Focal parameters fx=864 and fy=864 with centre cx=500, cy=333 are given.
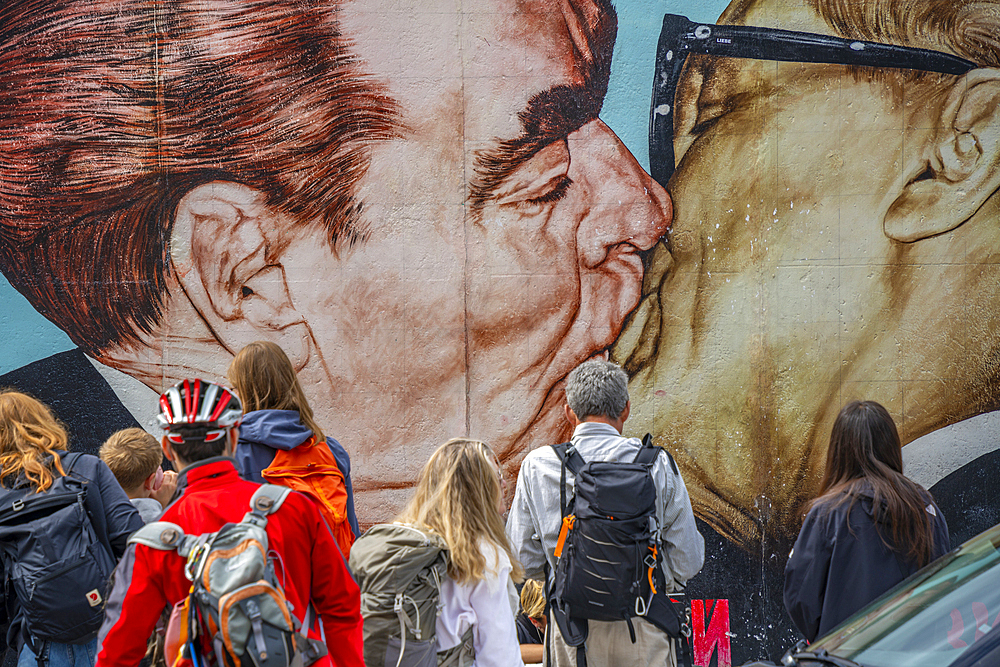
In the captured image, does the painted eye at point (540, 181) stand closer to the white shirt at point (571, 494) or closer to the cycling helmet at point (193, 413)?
the white shirt at point (571, 494)

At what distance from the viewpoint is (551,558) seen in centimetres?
338

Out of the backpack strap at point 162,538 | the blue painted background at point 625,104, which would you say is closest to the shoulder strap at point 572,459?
the backpack strap at point 162,538

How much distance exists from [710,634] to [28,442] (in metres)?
4.21

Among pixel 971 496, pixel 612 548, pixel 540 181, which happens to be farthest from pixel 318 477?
pixel 971 496

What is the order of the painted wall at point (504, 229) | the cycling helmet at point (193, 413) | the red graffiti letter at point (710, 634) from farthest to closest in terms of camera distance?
the painted wall at point (504, 229) < the red graffiti letter at point (710, 634) < the cycling helmet at point (193, 413)

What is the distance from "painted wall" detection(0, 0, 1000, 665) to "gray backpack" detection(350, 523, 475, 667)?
9.36 feet

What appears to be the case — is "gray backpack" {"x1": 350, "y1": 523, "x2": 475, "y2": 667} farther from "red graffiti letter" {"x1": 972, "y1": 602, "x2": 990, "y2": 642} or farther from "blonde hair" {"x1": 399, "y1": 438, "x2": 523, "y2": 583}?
"red graffiti letter" {"x1": 972, "y1": 602, "x2": 990, "y2": 642}

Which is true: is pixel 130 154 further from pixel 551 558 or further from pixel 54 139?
pixel 551 558

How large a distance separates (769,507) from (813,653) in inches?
139

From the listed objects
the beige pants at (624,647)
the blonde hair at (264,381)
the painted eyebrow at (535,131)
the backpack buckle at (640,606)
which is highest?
the painted eyebrow at (535,131)

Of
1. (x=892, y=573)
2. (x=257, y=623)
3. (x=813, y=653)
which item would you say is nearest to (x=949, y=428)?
(x=892, y=573)

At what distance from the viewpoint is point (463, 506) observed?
2973 millimetres

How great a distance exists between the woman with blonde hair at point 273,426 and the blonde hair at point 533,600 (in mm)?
1414

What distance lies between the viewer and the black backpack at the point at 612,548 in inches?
125
